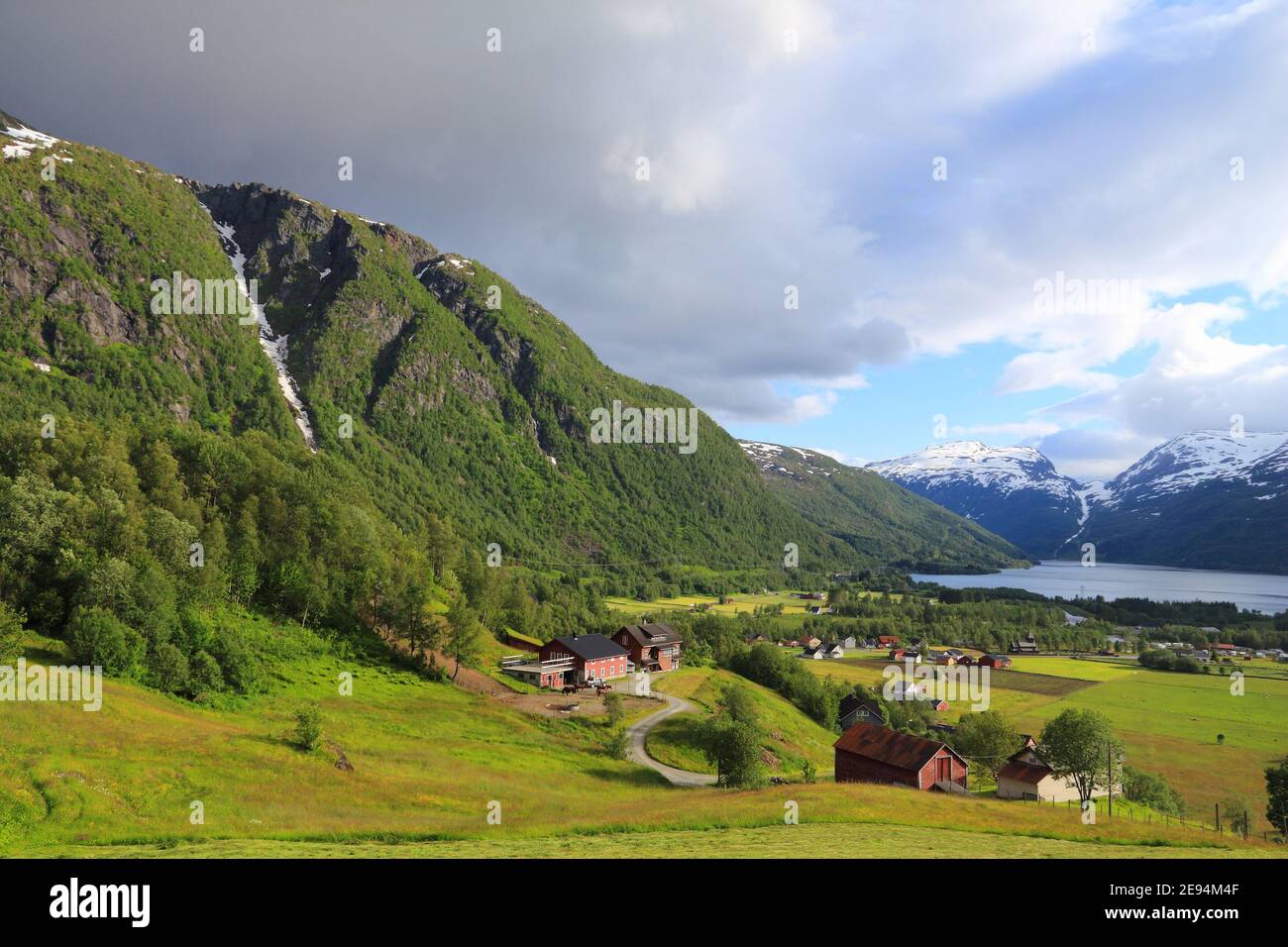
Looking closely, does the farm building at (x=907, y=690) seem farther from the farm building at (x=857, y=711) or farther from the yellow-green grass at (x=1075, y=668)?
the yellow-green grass at (x=1075, y=668)

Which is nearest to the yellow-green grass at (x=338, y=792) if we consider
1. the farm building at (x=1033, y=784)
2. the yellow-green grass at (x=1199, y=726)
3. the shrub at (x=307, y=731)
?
the shrub at (x=307, y=731)

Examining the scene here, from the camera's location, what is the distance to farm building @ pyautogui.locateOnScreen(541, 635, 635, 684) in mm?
97250

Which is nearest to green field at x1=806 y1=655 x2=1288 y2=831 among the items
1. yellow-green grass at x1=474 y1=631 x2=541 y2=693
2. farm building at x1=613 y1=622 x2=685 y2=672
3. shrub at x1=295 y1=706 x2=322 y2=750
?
farm building at x1=613 y1=622 x2=685 y2=672

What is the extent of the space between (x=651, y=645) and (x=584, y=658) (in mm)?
16761

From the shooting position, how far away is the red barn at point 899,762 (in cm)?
5856

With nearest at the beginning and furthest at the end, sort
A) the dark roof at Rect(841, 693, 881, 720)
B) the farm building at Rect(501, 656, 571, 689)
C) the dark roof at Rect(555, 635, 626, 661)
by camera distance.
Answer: the farm building at Rect(501, 656, 571, 689) → the dark roof at Rect(555, 635, 626, 661) → the dark roof at Rect(841, 693, 881, 720)

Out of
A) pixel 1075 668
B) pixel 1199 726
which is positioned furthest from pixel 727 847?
pixel 1075 668

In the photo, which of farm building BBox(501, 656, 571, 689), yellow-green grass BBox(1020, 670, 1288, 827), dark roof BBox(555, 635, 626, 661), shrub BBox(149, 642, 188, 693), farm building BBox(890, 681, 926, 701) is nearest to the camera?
shrub BBox(149, 642, 188, 693)

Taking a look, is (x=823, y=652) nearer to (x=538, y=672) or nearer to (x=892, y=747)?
(x=538, y=672)

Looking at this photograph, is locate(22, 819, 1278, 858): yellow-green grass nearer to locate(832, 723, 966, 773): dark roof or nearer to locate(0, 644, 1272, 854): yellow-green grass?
locate(0, 644, 1272, 854): yellow-green grass

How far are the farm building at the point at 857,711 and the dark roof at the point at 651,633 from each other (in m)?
30.1
